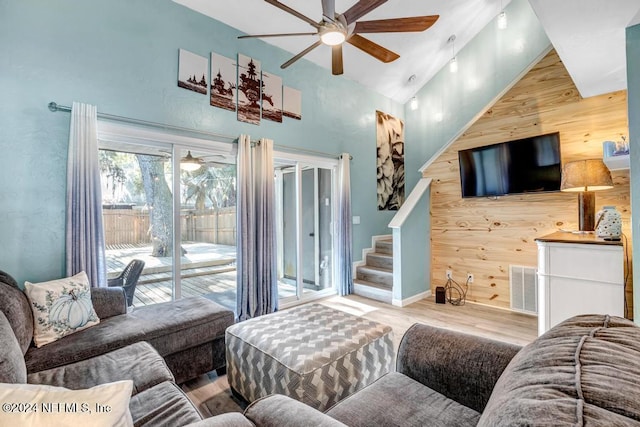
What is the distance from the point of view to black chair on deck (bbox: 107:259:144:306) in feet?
9.36

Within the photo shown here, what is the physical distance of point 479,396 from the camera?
4.11ft

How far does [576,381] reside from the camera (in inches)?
25.0

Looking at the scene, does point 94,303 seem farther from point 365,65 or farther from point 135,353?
point 365,65

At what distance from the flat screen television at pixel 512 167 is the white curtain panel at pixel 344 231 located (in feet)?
5.27

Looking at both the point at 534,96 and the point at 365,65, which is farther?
the point at 365,65

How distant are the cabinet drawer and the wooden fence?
3.24m

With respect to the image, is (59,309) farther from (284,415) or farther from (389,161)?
(389,161)

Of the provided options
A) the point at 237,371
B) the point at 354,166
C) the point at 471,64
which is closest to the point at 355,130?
the point at 354,166

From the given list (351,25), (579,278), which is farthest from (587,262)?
(351,25)

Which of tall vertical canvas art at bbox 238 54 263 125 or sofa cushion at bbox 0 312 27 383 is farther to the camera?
tall vertical canvas art at bbox 238 54 263 125

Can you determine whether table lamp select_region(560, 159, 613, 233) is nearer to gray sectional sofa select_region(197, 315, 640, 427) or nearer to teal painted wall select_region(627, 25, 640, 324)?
teal painted wall select_region(627, 25, 640, 324)

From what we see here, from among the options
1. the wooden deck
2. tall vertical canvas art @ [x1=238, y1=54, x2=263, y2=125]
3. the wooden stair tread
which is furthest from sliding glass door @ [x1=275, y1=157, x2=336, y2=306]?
tall vertical canvas art @ [x1=238, y1=54, x2=263, y2=125]

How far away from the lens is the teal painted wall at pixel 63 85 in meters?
2.27

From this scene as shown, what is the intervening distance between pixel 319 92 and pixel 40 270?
12.2ft
